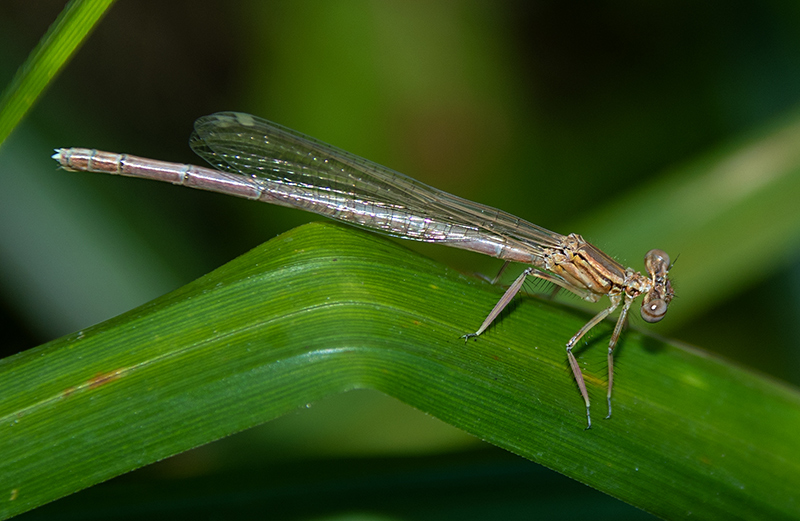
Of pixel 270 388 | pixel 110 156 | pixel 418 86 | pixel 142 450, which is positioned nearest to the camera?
pixel 142 450

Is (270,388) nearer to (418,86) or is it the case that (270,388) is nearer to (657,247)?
(657,247)

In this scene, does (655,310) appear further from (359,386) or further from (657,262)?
(359,386)

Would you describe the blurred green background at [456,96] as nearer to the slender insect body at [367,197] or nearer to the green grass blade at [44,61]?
the slender insect body at [367,197]

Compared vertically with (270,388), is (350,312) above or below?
above

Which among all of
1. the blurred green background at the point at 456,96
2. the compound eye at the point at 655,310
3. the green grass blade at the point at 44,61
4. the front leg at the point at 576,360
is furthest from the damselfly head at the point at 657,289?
the green grass blade at the point at 44,61

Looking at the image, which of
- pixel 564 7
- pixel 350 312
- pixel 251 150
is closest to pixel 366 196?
pixel 251 150

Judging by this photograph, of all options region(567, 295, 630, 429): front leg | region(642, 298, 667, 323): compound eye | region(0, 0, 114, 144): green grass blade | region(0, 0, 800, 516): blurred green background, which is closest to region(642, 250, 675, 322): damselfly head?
region(642, 298, 667, 323): compound eye
